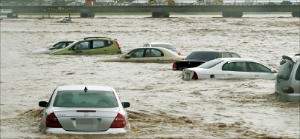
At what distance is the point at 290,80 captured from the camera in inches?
783

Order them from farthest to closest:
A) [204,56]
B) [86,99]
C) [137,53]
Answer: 1. [137,53]
2. [204,56]
3. [86,99]

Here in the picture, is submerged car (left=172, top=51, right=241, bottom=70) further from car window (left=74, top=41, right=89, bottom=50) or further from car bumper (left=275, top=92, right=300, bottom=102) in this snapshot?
car bumper (left=275, top=92, right=300, bottom=102)

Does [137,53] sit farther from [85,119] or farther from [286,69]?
[85,119]

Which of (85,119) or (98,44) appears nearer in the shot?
(85,119)

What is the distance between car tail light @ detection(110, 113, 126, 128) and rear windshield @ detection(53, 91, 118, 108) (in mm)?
381

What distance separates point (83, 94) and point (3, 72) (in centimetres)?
2211

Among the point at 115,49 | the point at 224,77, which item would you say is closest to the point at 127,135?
the point at 224,77

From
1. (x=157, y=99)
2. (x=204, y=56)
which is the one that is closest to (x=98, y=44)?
(x=204, y=56)

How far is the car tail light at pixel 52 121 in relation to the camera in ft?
45.5

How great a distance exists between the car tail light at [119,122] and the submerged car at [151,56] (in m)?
24.3

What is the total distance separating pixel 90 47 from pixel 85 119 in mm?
31038

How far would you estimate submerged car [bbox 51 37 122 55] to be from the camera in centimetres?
4422

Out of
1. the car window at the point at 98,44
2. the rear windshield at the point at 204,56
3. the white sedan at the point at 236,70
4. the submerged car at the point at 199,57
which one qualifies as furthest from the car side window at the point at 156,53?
the white sedan at the point at 236,70

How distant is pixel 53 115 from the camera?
45.7 feet
